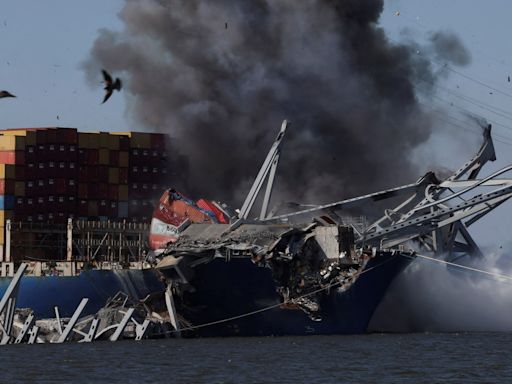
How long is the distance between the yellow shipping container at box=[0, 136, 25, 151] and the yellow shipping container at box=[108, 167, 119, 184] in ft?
28.2

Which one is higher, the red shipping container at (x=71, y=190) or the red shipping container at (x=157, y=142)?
the red shipping container at (x=157, y=142)

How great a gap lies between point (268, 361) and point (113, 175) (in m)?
53.0

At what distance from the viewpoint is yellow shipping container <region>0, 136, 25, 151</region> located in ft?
419

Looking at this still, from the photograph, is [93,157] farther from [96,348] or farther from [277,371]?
[277,371]

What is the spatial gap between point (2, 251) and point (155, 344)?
32080mm

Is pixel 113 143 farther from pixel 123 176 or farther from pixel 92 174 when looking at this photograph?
pixel 92 174

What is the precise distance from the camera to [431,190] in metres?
118

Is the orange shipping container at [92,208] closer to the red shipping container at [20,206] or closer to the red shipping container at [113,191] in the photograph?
the red shipping container at [113,191]

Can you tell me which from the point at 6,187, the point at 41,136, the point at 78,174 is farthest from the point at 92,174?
the point at 6,187

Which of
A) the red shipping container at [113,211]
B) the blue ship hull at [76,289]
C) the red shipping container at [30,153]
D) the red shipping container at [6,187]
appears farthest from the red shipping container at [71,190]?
the blue ship hull at [76,289]

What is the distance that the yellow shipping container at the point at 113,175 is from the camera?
5281 inches

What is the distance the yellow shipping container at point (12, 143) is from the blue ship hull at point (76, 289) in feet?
58.6

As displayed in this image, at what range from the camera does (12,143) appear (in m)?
128

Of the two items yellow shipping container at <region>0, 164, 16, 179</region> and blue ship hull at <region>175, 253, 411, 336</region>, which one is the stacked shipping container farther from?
blue ship hull at <region>175, 253, 411, 336</region>
